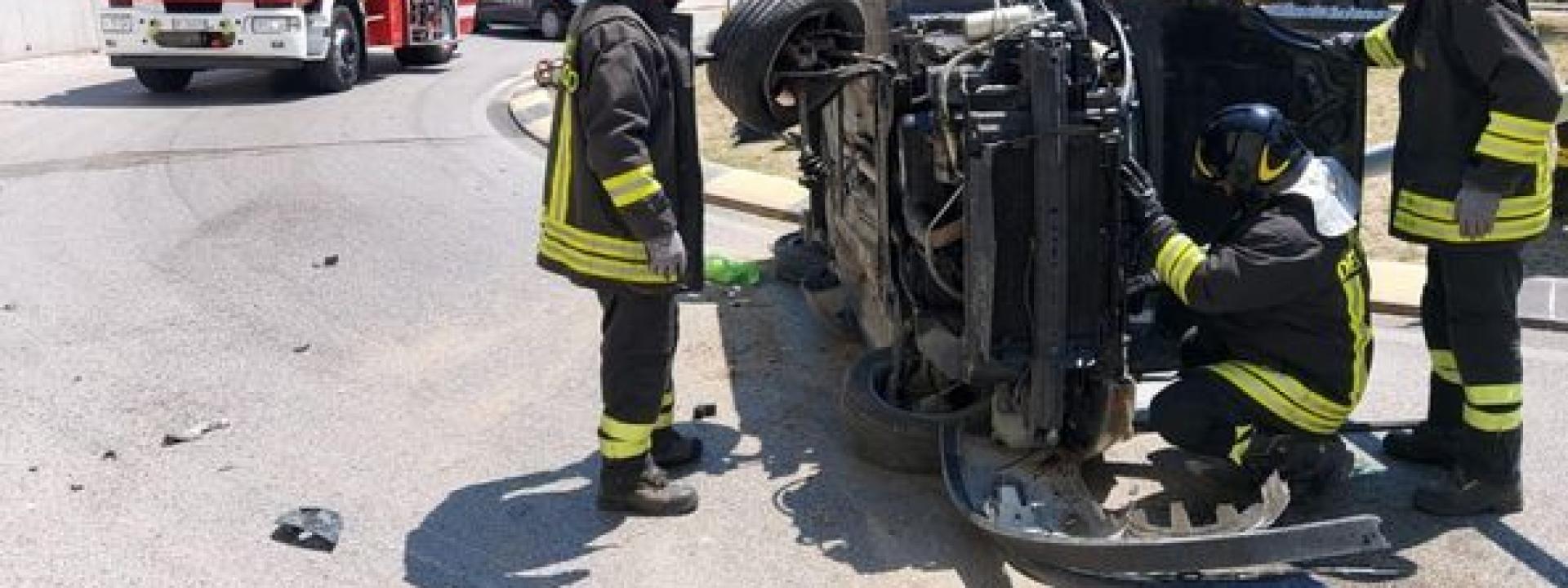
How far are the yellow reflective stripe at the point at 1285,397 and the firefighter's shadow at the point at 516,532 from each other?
5.51ft

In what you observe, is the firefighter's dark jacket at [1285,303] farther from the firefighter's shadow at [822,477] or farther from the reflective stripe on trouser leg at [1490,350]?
the firefighter's shadow at [822,477]

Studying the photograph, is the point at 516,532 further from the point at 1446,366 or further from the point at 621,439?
the point at 1446,366

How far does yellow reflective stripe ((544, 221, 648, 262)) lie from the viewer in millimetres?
4207

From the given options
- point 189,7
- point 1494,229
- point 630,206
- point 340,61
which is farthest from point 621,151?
point 340,61

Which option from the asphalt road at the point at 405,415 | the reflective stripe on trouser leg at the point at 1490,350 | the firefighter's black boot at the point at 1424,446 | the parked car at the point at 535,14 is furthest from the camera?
the parked car at the point at 535,14

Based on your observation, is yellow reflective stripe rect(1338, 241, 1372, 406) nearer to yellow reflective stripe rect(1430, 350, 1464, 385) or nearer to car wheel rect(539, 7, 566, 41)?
yellow reflective stripe rect(1430, 350, 1464, 385)

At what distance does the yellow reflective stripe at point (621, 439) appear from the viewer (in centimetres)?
437

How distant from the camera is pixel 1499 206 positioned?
4.14 m

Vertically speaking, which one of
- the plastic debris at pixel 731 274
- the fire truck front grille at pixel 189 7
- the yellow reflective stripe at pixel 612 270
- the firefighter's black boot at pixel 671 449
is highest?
the fire truck front grille at pixel 189 7

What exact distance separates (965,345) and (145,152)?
837 centimetres

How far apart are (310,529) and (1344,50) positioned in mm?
3488

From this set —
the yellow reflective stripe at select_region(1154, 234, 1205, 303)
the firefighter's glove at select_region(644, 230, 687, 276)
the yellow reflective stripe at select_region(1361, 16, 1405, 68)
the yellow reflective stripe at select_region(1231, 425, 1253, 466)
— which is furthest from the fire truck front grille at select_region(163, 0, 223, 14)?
the yellow reflective stripe at select_region(1231, 425, 1253, 466)

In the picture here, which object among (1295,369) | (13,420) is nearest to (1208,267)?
(1295,369)

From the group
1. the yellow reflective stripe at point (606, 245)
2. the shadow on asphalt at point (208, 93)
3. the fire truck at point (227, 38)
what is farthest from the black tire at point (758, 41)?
the shadow on asphalt at point (208, 93)
